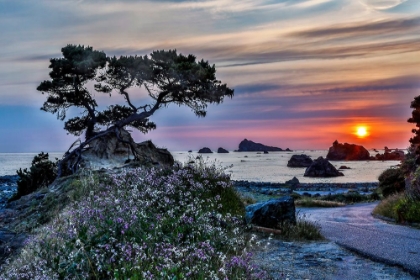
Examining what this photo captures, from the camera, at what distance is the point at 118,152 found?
27578mm

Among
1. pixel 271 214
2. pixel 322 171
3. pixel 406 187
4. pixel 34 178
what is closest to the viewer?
pixel 271 214

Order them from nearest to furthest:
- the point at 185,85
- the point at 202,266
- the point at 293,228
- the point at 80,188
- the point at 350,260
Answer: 1. the point at 202,266
2. the point at 350,260
3. the point at 293,228
4. the point at 80,188
5. the point at 185,85

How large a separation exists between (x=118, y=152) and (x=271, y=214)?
16.2 m

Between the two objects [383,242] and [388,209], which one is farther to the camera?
[388,209]

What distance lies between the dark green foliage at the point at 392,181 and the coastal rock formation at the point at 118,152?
48.5 feet

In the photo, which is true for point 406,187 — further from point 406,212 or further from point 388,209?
point 406,212

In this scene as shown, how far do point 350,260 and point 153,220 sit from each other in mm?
4085

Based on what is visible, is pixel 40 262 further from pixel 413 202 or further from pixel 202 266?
pixel 413 202

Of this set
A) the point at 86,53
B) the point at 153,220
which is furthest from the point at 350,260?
the point at 86,53

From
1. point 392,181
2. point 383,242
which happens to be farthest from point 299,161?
point 383,242

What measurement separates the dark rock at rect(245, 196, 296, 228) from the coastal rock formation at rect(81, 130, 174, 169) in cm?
1445

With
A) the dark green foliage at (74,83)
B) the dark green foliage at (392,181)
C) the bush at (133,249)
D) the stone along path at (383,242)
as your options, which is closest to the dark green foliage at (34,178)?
the dark green foliage at (74,83)

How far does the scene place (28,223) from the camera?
52.9ft

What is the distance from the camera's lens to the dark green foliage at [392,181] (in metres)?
31.7
